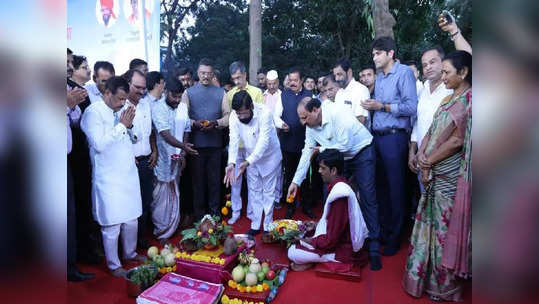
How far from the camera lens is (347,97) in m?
4.41

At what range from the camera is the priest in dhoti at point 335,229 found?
10.4 feet

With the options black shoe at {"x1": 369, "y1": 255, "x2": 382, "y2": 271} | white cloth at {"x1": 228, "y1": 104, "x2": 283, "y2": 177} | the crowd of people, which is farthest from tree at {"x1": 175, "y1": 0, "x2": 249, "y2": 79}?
black shoe at {"x1": 369, "y1": 255, "x2": 382, "y2": 271}

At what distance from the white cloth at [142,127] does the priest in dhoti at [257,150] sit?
86cm

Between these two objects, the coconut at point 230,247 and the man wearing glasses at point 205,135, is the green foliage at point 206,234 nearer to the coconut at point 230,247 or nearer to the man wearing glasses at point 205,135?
the coconut at point 230,247

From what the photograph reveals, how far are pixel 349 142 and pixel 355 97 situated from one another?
94cm

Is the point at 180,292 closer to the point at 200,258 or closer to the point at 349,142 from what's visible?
the point at 200,258

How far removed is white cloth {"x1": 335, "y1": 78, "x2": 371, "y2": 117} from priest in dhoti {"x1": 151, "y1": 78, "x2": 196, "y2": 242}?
1885 millimetres

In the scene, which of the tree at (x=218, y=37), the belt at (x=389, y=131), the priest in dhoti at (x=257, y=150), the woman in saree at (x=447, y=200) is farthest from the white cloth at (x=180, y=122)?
the tree at (x=218, y=37)

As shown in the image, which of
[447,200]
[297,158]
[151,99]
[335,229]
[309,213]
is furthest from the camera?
[297,158]

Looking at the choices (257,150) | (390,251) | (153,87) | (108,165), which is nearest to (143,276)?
(108,165)

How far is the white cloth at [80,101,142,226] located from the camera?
3.02m

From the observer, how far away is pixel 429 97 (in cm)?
355

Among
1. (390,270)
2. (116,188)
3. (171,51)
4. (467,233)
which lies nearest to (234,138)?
(116,188)

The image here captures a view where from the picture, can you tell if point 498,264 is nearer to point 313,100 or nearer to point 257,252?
point 313,100
